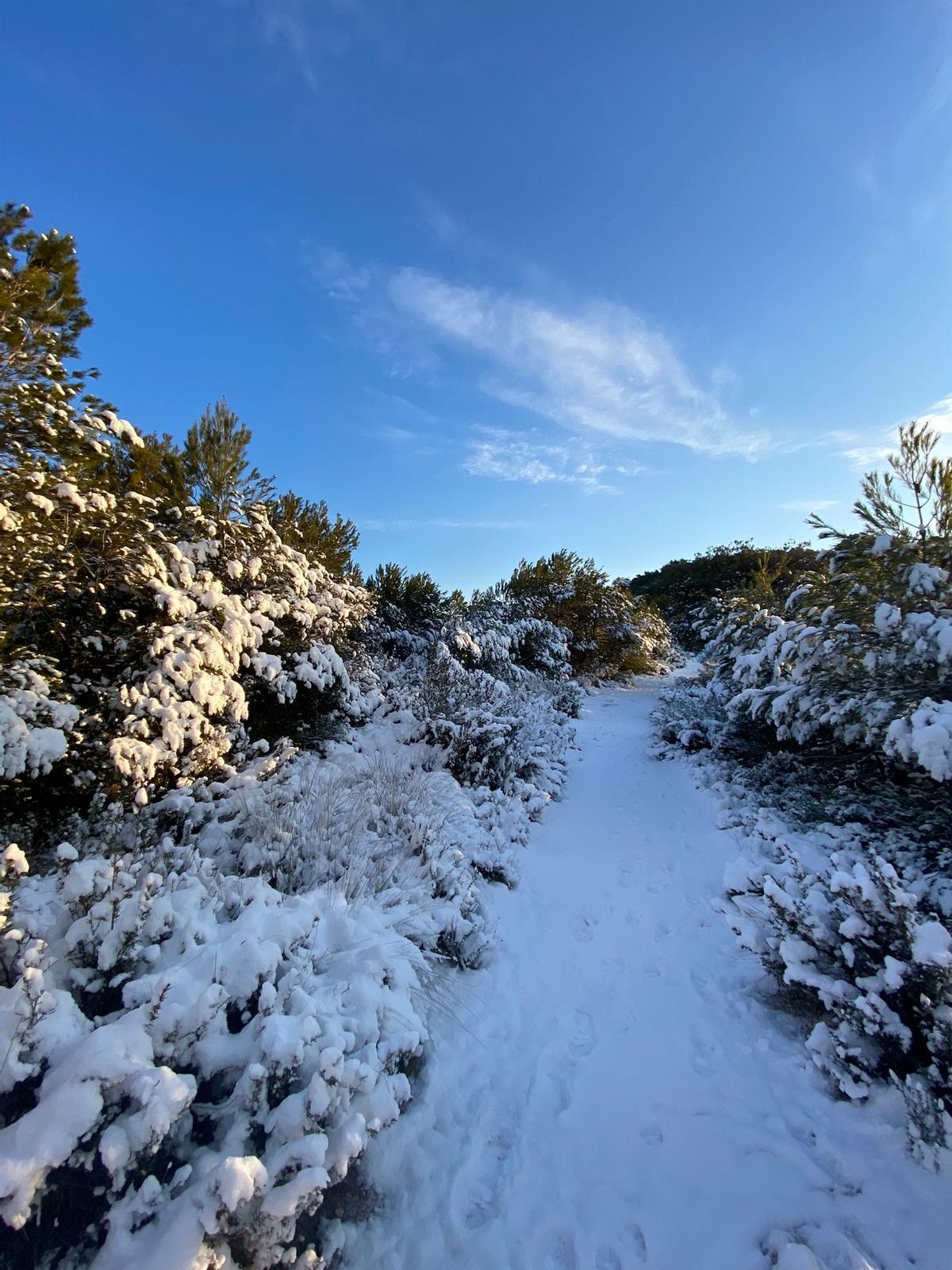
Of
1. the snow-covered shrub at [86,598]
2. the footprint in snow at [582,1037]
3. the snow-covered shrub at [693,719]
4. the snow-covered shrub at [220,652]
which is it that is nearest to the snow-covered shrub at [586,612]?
the snow-covered shrub at [693,719]

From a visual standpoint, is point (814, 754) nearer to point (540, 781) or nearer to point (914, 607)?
point (914, 607)

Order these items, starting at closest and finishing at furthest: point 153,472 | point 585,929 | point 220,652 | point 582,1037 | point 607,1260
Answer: point 607,1260, point 582,1037, point 585,929, point 220,652, point 153,472

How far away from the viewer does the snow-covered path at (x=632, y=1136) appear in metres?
2.01

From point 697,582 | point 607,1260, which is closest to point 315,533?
point 607,1260

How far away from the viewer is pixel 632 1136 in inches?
97.7

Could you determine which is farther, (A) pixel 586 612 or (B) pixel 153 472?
(A) pixel 586 612

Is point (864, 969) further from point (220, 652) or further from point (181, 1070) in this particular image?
point (220, 652)

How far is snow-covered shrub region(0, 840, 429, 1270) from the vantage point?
159 centimetres

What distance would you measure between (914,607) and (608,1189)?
4.63 metres

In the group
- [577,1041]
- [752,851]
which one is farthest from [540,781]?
[577,1041]

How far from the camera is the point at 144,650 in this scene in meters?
4.71

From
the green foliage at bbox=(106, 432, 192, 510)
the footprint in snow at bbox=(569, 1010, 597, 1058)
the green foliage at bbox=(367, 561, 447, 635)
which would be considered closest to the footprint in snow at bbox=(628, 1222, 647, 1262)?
the footprint in snow at bbox=(569, 1010, 597, 1058)

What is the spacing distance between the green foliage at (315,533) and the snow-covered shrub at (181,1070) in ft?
21.5

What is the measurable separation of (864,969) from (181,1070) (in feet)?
10.6
